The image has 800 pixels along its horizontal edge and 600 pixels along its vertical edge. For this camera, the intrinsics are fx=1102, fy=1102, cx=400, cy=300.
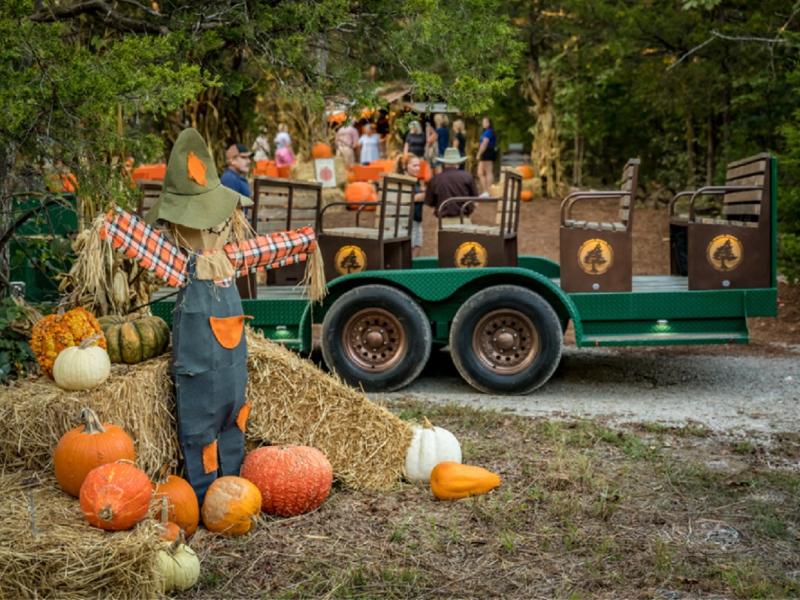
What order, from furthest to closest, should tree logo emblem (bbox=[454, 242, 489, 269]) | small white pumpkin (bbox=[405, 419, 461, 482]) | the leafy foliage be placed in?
tree logo emblem (bbox=[454, 242, 489, 269]) → the leafy foliage → small white pumpkin (bbox=[405, 419, 461, 482])

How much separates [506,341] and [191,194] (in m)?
3.94

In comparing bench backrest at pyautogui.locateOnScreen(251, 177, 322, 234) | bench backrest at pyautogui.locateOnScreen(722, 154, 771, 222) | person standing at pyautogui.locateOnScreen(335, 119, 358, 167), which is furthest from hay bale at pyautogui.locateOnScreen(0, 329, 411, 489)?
person standing at pyautogui.locateOnScreen(335, 119, 358, 167)

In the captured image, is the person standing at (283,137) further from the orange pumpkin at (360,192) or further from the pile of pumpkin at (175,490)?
the pile of pumpkin at (175,490)

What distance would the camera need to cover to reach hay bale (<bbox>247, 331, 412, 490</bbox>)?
569cm

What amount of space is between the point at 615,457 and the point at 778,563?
183 centimetres

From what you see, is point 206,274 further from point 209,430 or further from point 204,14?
point 204,14

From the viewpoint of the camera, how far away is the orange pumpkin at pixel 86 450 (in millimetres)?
4699

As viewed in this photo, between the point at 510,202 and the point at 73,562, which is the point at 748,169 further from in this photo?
the point at 73,562

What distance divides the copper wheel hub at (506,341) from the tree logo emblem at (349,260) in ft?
3.50

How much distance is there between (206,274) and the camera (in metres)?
5.18

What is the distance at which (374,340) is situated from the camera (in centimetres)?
873

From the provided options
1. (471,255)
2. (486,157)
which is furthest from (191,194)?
(486,157)

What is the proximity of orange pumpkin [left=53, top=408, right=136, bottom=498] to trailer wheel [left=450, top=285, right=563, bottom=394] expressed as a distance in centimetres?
414

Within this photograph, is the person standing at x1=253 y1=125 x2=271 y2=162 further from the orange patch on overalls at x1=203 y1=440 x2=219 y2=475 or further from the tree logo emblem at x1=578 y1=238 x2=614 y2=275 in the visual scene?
the orange patch on overalls at x1=203 y1=440 x2=219 y2=475
